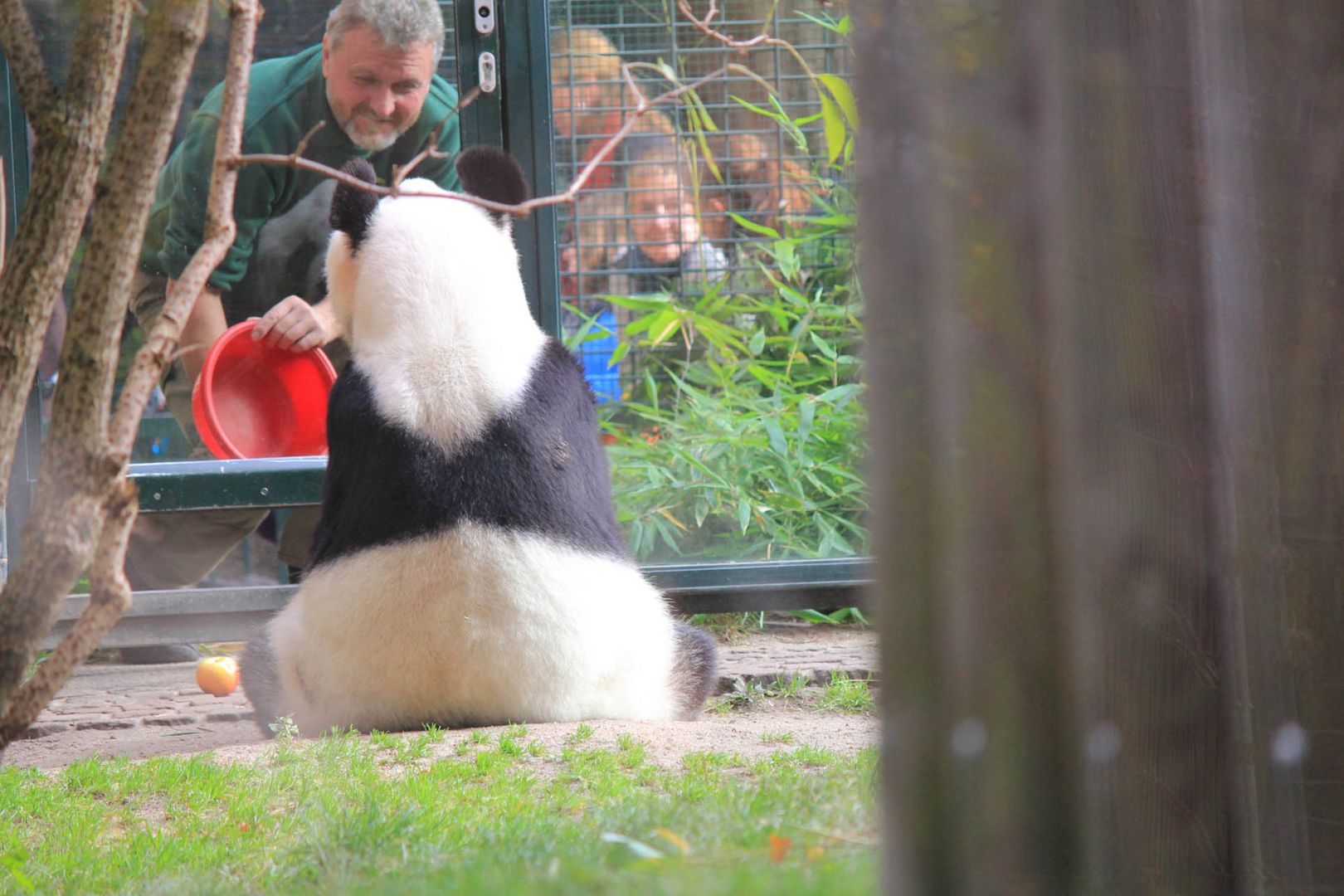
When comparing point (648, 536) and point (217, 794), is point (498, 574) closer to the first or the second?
point (217, 794)

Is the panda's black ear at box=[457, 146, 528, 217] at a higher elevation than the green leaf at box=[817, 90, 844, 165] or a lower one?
lower

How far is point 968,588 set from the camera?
1410 millimetres

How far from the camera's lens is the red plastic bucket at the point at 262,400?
492 centimetres

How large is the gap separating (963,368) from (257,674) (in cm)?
290

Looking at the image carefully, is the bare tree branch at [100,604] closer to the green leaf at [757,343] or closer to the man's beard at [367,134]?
the man's beard at [367,134]

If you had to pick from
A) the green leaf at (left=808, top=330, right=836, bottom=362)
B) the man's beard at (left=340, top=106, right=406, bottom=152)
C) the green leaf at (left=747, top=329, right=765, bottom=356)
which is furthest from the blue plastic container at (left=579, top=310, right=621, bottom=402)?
the man's beard at (left=340, top=106, right=406, bottom=152)

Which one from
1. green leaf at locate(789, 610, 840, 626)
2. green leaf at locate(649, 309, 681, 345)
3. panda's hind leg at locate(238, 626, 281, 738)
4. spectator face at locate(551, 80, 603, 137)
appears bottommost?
green leaf at locate(789, 610, 840, 626)

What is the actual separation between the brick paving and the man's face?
2124 millimetres

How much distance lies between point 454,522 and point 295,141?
7.78 ft

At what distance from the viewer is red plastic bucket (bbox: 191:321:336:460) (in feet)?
16.1

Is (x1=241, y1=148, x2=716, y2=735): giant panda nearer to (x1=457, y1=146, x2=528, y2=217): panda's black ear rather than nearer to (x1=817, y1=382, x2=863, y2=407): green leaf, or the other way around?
(x1=457, y1=146, x2=528, y2=217): panda's black ear

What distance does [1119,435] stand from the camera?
4.58ft

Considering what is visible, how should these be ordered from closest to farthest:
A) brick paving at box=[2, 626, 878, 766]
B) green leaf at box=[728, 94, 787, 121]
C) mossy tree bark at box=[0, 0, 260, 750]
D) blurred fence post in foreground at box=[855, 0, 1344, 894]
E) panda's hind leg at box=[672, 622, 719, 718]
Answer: blurred fence post in foreground at box=[855, 0, 1344, 894] → mossy tree bark at box=[0, 0, 260, 750] → panda's hind leg at box=[672, 622, 719, 718] → brick paving at box=[2, 626, 878, 766] → green leaf at box=[728, 94, 787, 121]

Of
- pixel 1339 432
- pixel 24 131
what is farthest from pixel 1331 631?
pixel 24 131
